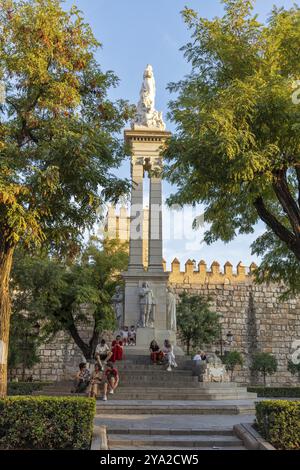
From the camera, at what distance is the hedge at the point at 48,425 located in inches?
321

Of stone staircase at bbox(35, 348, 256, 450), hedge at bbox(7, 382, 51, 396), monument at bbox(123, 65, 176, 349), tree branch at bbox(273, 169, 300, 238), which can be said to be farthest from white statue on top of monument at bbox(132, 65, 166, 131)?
hedge at bbox(7, 382, 51, 396)

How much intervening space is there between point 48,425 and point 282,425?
363cm

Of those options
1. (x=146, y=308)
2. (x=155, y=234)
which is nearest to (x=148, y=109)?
(x=155, y=234)

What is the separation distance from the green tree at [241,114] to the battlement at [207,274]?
28000 millimetres

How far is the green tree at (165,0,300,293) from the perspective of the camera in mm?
10906

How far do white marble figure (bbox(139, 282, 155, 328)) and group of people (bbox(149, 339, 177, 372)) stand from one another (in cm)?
144

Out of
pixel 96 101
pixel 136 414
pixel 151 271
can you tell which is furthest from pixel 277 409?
pixel 151 271

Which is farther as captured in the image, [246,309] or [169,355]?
[246,309]

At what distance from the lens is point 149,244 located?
2234cm

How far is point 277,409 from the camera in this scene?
332 inches

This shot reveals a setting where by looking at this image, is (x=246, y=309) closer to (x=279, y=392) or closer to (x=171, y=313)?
(x=279, y=392)

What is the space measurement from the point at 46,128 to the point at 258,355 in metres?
29.4

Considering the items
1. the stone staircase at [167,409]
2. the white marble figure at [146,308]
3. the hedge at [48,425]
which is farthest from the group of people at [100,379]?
the hedge at [48,425]
